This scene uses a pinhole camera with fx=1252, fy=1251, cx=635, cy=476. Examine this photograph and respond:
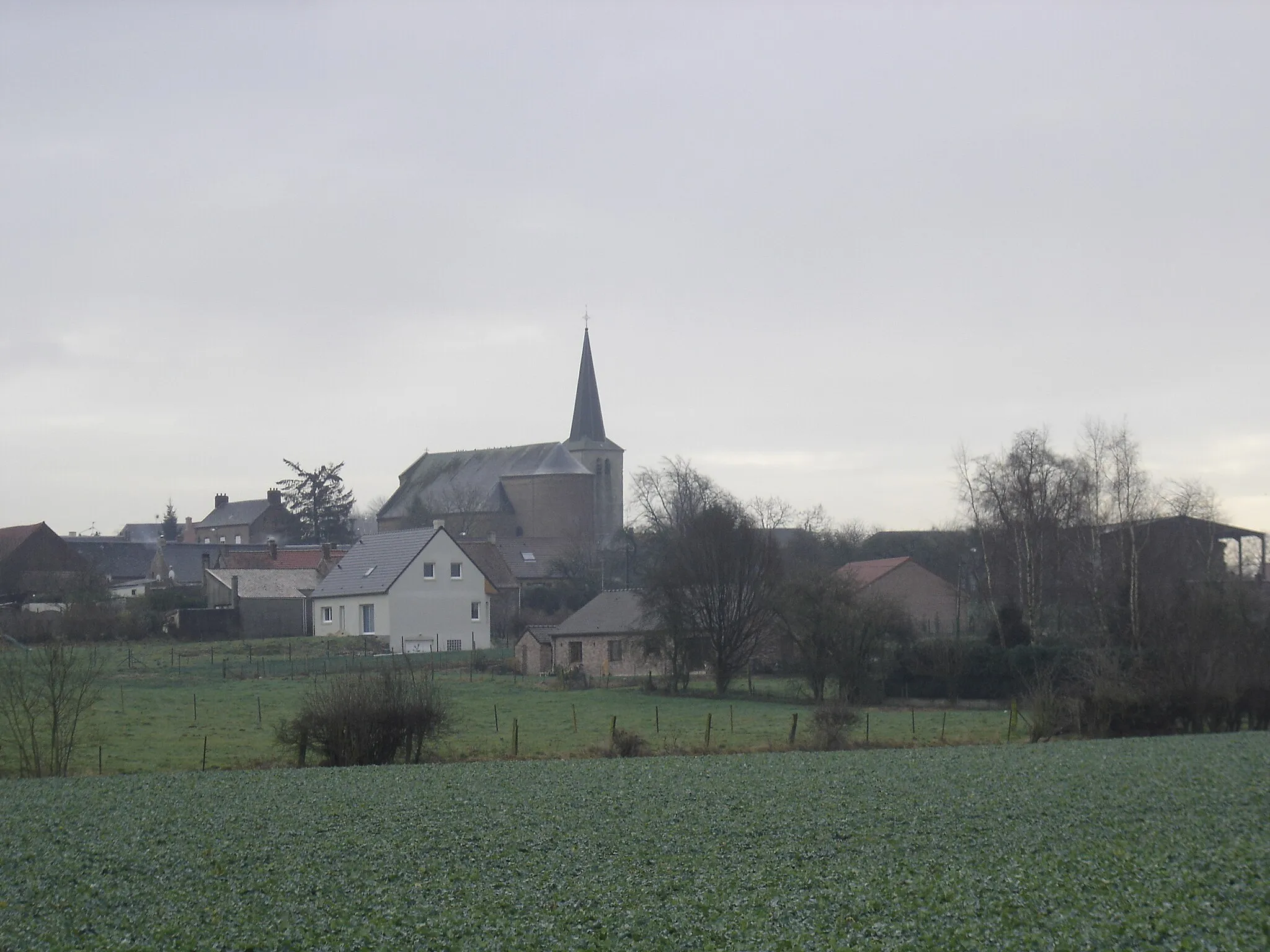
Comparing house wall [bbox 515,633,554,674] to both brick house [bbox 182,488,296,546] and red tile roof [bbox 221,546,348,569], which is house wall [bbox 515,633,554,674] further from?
brick house [bbox 182,488,296,546]

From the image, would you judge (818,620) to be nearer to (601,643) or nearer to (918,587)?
(601,643)

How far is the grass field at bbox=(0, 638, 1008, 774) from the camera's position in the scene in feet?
87.7

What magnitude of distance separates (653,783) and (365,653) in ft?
110

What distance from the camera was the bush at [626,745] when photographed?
1046 inches

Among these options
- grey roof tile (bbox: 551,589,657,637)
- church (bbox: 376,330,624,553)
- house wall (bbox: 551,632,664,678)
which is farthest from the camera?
church (bbox: 376,330,624,553)

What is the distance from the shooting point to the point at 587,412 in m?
115

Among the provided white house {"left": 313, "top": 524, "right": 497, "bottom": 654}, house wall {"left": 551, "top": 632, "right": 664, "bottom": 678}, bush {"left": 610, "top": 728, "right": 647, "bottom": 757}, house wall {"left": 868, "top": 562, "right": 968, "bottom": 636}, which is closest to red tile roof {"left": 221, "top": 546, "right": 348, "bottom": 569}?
white house {"left": 313, "top": 524, "right": 497, "bottom": 654}

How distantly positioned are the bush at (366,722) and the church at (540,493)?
7864cm

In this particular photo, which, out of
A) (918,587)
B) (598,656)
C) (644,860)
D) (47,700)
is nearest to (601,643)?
(598,656)

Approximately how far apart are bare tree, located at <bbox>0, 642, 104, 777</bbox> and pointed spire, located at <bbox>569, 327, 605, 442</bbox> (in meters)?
91.0

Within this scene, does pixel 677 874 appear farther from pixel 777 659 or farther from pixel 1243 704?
pixel 777 659

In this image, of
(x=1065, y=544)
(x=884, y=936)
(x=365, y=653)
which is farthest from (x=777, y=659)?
(x=884, y=936)

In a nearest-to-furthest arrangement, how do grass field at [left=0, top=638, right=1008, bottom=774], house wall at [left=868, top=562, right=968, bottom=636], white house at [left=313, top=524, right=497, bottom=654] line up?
grass field at [left=0, top=638, right=1008, bottom=774] < white house at [left=313, top=524, right=497, bottom=654] < house wall at [left=868, top=562, right=968, bottom=636]

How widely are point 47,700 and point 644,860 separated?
13616 millimetres
